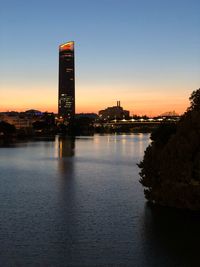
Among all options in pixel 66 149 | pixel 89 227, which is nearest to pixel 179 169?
pixel 89 227

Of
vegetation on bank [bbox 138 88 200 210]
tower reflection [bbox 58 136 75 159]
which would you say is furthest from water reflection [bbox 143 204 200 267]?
tower reflection [bbox 58 136 75 159]

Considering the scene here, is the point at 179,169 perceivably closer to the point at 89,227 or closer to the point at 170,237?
the point at 170,237

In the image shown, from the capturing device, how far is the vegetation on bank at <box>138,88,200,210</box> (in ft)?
57.5

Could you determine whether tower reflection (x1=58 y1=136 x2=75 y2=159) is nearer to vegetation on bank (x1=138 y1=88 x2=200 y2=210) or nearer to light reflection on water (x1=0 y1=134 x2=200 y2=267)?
light reflection on water (x1=0 y1=134 x2=200 y2=267)

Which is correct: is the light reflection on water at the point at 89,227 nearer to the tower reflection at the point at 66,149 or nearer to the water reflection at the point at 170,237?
the water reflection at the point at 170,237

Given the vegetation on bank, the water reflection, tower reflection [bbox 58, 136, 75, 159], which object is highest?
the vegetation on bank

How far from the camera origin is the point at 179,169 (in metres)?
17.7

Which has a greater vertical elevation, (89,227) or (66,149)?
(89,227)

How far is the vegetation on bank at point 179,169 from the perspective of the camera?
17.5 m

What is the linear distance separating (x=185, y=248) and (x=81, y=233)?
3.27 metres

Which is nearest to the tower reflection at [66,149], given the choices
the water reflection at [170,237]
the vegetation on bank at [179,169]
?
the vegetation on bank at [179,169]

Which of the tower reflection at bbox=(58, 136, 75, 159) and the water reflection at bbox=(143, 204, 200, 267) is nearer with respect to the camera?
the water reflection at bbox=(143, 204, 200, 267)

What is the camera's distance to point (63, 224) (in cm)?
1625

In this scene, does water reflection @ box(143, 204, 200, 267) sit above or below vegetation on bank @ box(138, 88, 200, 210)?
below
